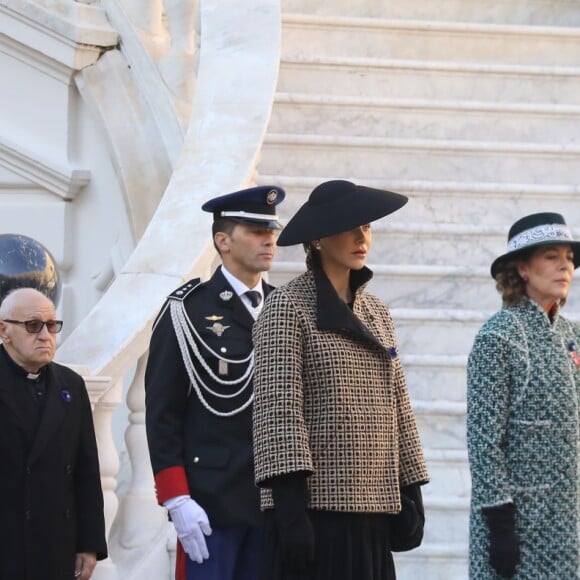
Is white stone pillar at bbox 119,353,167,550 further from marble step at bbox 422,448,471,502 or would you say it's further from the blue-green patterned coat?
the blue-green patterned coat

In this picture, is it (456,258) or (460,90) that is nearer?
(456,258)

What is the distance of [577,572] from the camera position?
400 centimetres

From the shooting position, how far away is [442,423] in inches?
241

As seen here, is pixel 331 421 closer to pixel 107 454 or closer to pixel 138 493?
pixel 107 454

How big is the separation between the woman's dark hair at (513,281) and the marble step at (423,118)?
322 centimetres

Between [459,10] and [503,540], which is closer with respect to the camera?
[503,540]

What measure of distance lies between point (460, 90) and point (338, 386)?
169 inches

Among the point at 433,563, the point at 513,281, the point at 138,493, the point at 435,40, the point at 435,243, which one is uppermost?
the point at 435,40

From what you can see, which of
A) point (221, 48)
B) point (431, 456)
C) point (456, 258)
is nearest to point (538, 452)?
point (431, 456)

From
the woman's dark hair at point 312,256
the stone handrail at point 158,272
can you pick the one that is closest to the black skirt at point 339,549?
the woman's dark hair at point 312,256

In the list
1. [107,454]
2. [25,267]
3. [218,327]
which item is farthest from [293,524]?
[107,454]

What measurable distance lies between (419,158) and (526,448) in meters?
3.45

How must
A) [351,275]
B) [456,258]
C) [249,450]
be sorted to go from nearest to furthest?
[351,275] < [249,450] < [456,258]

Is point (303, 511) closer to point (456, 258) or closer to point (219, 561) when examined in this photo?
point (219, 561)
